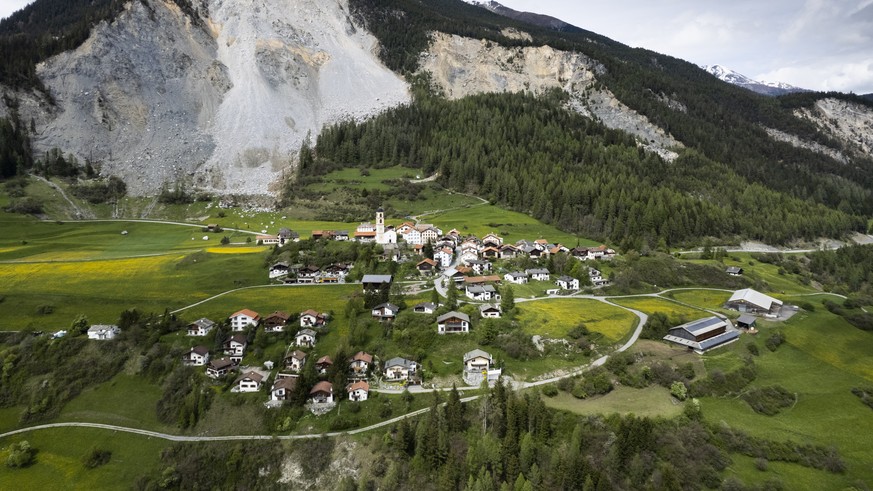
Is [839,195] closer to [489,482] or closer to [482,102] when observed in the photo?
[482,102]

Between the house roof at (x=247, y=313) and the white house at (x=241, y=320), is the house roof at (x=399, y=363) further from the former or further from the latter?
the house roof at (x=247, y=313)

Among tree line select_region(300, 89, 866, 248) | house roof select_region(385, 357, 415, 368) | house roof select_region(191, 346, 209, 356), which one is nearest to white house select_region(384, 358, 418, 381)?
house roof select_region(385, 357, 415, 368)

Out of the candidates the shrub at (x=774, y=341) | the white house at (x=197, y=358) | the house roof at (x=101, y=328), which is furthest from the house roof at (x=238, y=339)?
the shrub at (x=774, y=341)

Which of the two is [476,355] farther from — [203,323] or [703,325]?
[203,323]

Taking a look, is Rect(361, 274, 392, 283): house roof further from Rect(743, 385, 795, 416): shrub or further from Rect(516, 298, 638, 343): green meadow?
Rect(743, 385, 795, 416): shrub

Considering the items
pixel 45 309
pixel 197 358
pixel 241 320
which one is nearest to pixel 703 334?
pixel 241 320

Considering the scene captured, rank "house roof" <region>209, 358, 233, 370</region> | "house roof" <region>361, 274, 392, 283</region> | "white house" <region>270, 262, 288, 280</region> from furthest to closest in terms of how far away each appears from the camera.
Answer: "white house" <region>270, 262, 288, 280</region> < "house roof" <region>361, 274, 392, 283</region> < "house roof" <region>209, 358, 233, 370</region>
